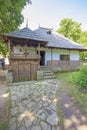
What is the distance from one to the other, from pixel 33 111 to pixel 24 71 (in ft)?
20.1

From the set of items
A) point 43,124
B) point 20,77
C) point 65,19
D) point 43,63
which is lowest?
point 43,124

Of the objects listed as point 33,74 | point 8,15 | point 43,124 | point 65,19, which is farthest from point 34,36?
point 65,19

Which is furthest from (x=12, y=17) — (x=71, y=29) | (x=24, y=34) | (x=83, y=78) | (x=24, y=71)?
(x=71, y=29)

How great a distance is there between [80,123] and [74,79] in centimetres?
480

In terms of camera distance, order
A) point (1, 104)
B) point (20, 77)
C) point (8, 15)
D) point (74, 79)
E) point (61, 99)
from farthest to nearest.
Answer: point (8, 15) < point (20, 77) < point (74, 79) < point (61, 99) < point (1, 104)

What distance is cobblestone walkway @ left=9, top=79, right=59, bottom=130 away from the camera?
4648 mm

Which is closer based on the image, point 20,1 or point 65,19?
point 20,1

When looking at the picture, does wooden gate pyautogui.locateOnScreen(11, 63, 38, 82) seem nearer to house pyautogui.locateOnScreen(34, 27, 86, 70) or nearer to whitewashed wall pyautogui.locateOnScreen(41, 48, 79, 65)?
house pyautogui.locateOnScreen(34, 27, 86, 70)

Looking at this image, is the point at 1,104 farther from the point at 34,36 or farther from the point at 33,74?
the point at 34,36

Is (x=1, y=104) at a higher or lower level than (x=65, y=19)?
lower

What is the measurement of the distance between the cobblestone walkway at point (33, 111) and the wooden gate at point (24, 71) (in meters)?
3.54

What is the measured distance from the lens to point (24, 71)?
37.6 ft

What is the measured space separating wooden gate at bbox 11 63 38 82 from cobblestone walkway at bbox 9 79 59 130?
3.54m

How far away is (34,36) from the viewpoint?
11.9 m
